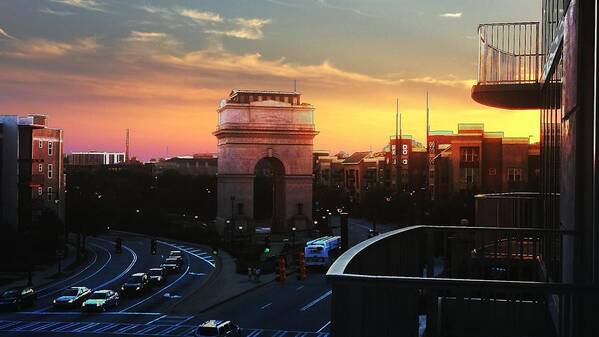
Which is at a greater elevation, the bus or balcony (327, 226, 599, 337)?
balcony (327, 226, 599, 337)

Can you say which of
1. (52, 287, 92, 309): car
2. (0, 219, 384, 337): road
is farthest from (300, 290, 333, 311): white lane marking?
(52, 287, 92, 309): car

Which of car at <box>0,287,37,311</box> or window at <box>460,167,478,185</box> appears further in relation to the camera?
window at <box>460,167,478,185</box>

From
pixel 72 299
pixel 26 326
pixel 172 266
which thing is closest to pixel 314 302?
pixel 72 299

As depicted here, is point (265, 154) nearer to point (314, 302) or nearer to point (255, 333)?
point (314, 302)

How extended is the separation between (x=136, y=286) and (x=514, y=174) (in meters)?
43.4

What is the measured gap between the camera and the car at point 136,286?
112 feet

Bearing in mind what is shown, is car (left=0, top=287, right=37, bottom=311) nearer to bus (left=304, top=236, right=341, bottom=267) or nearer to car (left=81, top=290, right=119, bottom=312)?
car (left=81, top=290, right=119, bottom=312)

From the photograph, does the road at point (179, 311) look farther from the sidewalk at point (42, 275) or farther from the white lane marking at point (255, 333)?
the sidewalk at point (42, 275)

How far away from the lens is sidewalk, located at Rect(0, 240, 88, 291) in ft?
128

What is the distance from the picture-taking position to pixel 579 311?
423 centimetres

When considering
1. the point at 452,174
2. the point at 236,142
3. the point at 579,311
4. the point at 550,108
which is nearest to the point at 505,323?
the point at 579,311

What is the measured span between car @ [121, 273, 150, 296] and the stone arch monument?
27015 mm

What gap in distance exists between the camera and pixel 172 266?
141 ft

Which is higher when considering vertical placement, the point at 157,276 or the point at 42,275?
the point at 157,276
